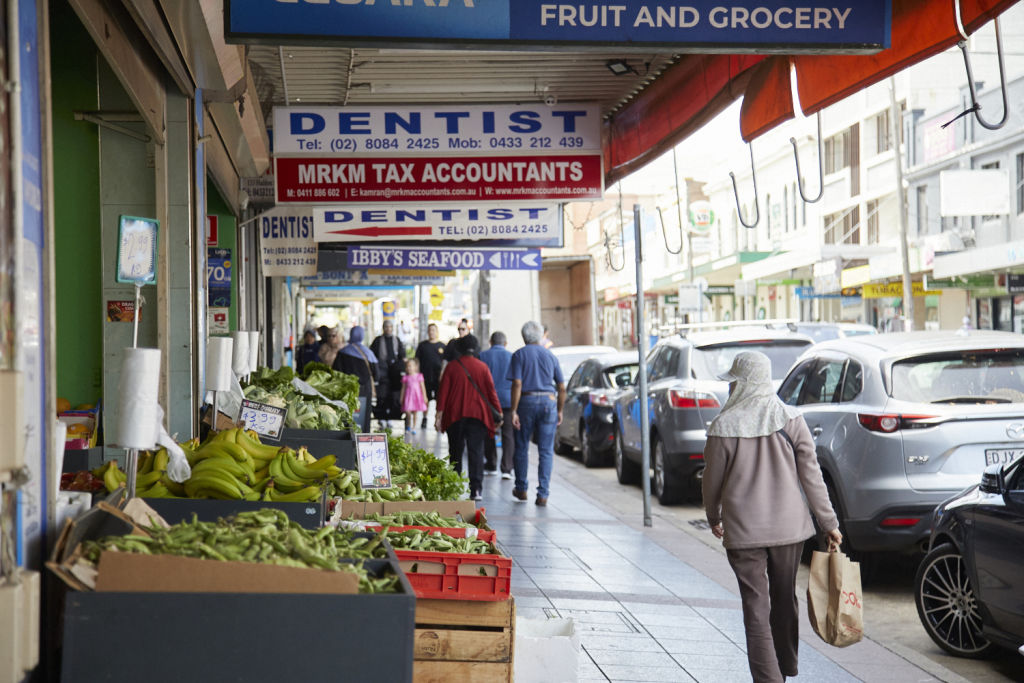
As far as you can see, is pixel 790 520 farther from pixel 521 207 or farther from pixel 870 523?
pixel 521 207

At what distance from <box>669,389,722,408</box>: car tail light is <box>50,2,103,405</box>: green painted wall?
264 inches

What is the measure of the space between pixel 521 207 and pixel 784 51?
26.1ft

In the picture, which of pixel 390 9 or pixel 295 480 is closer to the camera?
pixel 390 9

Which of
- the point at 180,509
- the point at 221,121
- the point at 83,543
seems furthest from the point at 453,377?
→ the point at 83,543

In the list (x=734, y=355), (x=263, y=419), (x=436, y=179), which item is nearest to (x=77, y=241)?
(x=263, y=419)

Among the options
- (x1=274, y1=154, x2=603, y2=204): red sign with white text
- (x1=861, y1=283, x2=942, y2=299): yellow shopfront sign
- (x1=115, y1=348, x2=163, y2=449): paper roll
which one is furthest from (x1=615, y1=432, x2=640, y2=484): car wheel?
(x1=861, y1=283, x2=942, y2=299): yellow shopfront sign

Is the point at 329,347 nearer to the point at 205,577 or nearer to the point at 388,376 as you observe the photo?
the point at 388,376

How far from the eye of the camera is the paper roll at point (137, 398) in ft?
13.7

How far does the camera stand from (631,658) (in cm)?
625

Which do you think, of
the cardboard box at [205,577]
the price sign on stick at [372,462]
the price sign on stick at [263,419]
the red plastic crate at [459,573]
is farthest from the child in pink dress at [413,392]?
the cardboard box at [205,577]

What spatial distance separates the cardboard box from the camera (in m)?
3.28

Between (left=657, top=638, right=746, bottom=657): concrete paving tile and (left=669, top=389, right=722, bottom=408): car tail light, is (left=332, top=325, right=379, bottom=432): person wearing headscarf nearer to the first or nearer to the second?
(left=669, top=389, right=722, bottom=408): car tail light

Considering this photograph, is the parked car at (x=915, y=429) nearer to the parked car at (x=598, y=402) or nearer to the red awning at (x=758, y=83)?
the red awning at (x=758, y=83)

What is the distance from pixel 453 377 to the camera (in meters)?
11.8
